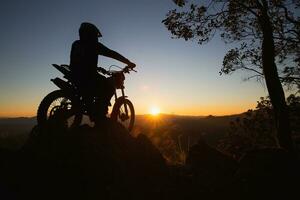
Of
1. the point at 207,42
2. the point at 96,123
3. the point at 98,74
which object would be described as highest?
the point at 207,42

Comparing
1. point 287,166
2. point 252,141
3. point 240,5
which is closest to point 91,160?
point 287,166

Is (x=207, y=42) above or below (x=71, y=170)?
above

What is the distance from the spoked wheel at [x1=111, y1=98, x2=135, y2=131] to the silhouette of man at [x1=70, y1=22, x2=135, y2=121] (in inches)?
56.1

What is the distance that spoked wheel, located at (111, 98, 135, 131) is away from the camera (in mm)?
11055

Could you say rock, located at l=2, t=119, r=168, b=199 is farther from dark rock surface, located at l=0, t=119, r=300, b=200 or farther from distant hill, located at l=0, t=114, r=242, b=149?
distant hill, located at l=0, t=114, r=242, b=149

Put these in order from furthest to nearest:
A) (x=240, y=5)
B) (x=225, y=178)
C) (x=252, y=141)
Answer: (x=252, y=141) < (x=240, y=5) < (x=225, y=178)

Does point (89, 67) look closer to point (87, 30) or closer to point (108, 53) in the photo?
point (108, 53)

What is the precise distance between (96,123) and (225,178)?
392 cm

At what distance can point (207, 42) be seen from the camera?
16.5 metres

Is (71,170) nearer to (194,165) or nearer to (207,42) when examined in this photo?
(194,165)

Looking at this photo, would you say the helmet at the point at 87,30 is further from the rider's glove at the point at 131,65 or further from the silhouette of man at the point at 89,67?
the rider's glove at the point at 131,65

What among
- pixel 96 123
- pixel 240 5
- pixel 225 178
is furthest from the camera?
pixel 240 5

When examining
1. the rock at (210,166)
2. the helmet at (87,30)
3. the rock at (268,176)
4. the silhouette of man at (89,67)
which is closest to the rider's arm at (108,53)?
the silhouette of man at (89,67)

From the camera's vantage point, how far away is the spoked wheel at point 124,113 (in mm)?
11055
